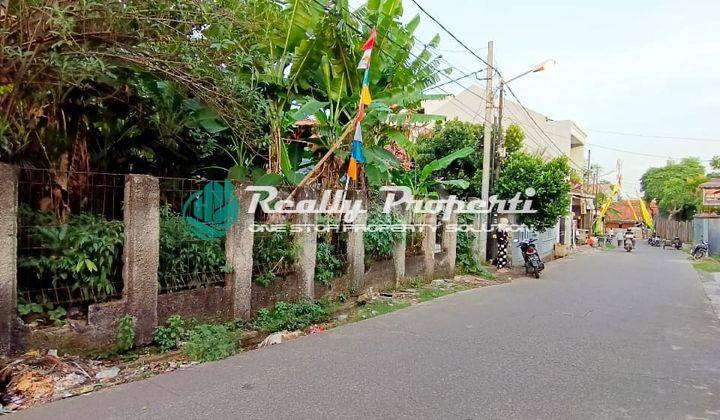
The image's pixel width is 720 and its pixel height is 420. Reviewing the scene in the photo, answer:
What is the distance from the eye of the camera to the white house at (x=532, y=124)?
24.3 m

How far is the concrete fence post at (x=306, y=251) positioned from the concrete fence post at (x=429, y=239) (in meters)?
4.31

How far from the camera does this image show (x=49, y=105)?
526 centimetres

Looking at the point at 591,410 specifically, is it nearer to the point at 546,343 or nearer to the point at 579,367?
the point at 579,367

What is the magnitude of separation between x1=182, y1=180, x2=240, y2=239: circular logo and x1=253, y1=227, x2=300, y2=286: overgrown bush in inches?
27.8

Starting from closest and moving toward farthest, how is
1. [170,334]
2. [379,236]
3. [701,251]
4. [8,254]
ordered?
1. [8,254]
2. [170,334]
3. [379,236]
4. [701,251]

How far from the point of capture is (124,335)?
508cm

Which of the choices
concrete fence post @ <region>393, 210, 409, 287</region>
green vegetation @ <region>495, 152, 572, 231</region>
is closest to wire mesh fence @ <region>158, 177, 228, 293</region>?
concrete fence post @ <region>393, 210, 409, 287</region>

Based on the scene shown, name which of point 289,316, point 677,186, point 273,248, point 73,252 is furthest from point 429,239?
point 677,186

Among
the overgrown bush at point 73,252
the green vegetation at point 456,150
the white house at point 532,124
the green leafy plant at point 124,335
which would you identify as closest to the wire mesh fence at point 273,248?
the green leafy plant at point 124,335

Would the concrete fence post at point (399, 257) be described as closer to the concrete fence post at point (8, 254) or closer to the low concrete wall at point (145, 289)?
the low concrete wall at point (145, 289)

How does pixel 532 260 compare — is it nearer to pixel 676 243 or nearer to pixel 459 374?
pixel 459 374

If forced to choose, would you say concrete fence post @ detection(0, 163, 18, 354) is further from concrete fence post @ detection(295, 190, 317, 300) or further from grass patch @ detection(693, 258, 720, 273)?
grass patch @ detection(693, 258, 720, 273)

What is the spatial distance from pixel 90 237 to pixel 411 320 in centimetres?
453

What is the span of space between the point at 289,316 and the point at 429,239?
18.2 ft
